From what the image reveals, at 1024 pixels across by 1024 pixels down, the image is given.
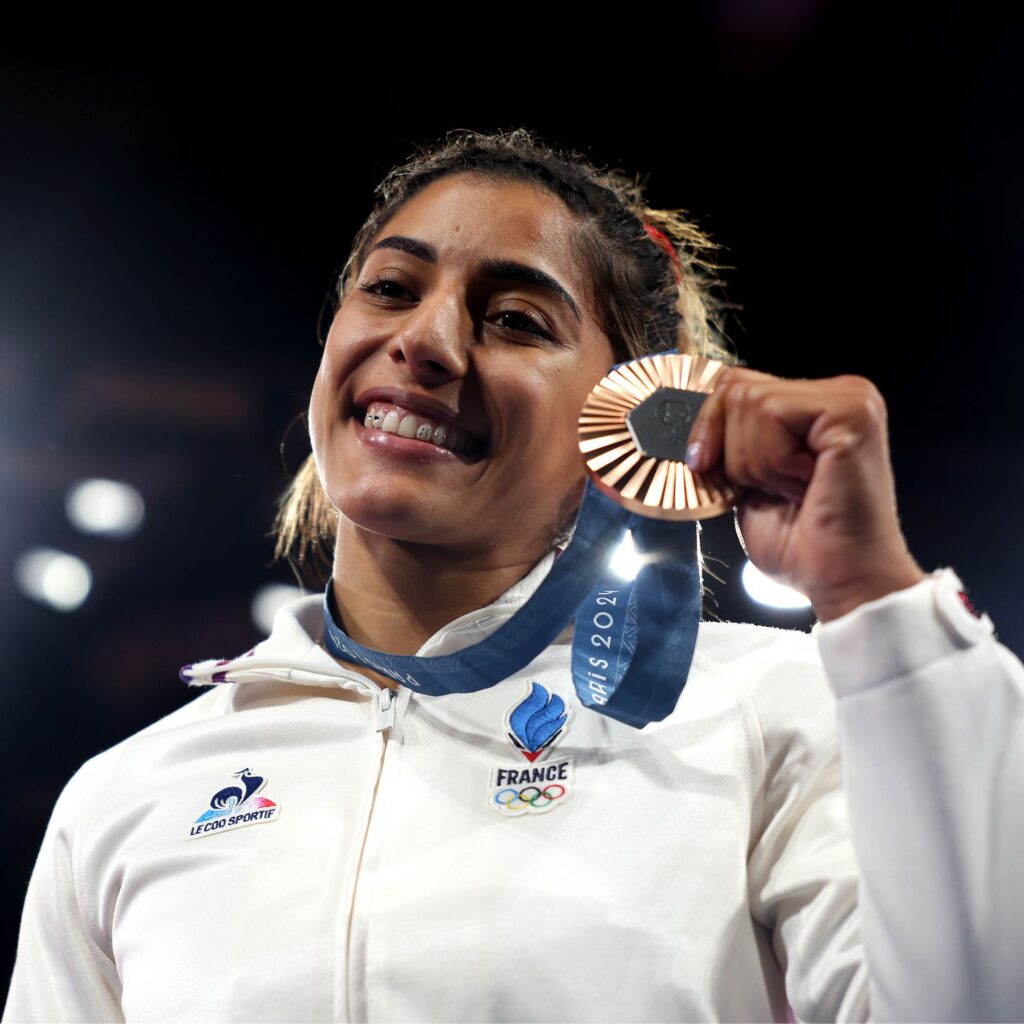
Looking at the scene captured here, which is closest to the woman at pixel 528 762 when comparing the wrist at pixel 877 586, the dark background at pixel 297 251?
the wrist at pixel 877 586

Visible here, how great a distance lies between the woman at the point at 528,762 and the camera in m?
0.97

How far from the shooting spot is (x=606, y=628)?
4.66 feet

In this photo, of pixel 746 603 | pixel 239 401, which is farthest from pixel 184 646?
pixel 746 603

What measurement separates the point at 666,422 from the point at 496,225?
2.60ft

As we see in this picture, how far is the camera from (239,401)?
3.34 m

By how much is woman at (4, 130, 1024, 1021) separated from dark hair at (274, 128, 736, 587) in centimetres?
1

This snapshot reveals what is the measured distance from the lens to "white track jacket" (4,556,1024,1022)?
0.96 metres

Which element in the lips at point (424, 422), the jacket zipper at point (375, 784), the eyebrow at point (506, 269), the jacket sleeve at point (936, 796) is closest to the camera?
the jacket sleeve at point (936, 796)

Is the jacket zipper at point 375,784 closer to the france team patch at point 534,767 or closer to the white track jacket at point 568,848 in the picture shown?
the white track jacket at point 568,848

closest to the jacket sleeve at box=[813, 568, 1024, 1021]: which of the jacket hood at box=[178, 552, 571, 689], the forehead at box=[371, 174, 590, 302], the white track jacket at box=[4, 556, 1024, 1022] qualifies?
the white track jacket at box=[4, 556, 1024, 1022]

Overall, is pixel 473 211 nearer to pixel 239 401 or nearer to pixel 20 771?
pixel 239 401

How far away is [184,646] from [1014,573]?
2.55 meters

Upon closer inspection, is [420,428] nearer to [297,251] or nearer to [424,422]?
[424,422]

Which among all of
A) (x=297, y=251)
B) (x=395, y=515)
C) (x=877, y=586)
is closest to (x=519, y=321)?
(x=395, y=515)
